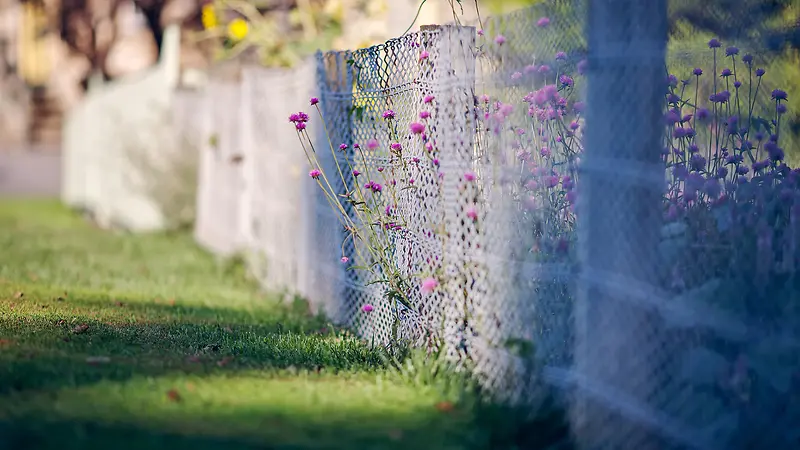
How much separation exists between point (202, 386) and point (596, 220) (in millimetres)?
1597

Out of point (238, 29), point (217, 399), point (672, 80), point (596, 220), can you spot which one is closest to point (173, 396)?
point (217, 399)

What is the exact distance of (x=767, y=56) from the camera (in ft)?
11.1

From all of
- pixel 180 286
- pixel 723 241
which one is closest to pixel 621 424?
pixel 723 241

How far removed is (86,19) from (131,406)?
23663 millimetres

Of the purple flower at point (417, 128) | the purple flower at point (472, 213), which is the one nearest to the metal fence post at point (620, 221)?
the purple flower at point (472, 213)

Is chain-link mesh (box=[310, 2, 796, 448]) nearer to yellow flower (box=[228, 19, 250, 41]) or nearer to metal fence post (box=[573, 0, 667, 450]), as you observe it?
metal fence post (box=[573, 0, 667, 450])

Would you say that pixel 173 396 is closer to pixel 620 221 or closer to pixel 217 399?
pixel 217 399

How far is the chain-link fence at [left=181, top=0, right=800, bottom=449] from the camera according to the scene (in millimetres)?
A: 3492

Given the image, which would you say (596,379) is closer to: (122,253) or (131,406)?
(131,406)

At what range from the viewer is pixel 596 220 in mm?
3994

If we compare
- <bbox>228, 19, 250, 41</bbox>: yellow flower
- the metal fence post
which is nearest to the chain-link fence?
the metal fence post

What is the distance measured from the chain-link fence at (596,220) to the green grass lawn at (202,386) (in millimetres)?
357

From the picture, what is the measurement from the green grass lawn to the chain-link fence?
357 mm

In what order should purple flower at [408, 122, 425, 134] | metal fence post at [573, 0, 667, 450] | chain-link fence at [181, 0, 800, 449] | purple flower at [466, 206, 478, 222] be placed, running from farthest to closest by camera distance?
purple flower at [408, 122, 425, 134] < purple flower at [466, 206, 478, 222] < metal fence post at [573, 0, 667, 450] < chain-link fence at [181, 0, 800, 449]
